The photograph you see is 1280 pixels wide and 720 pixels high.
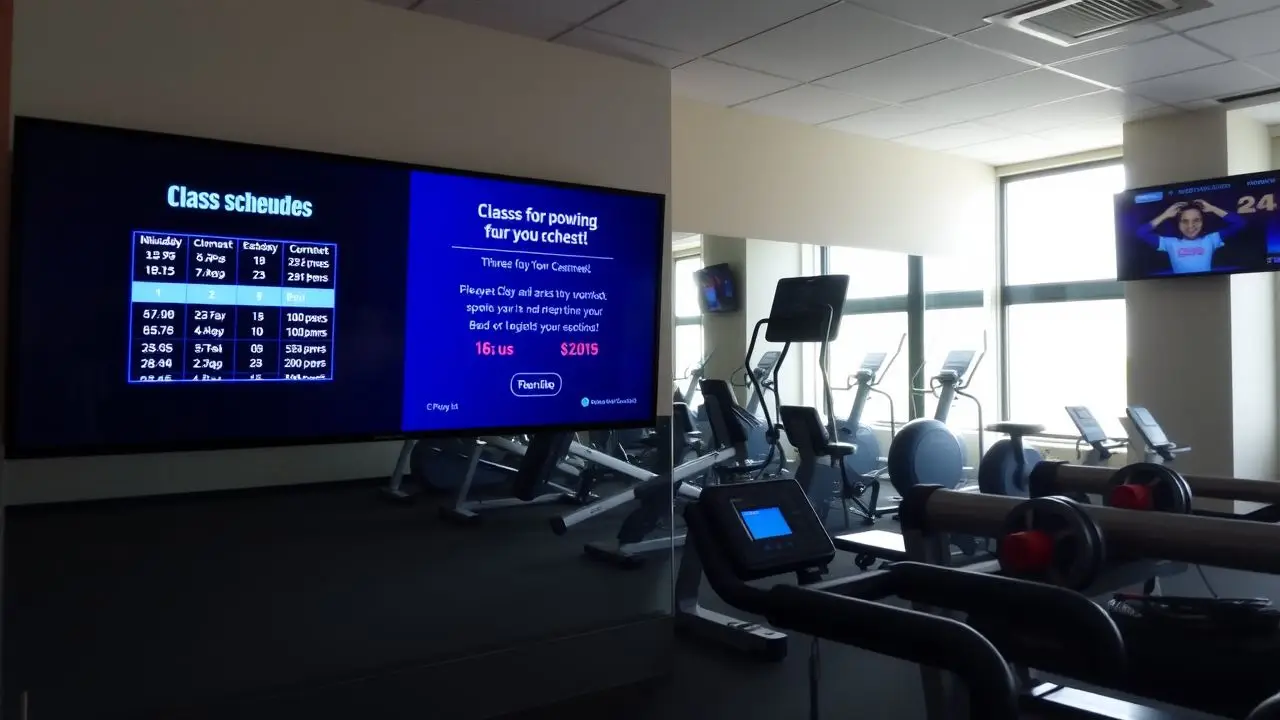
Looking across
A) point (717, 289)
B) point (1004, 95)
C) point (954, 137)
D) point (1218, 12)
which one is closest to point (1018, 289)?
point (954, 137)

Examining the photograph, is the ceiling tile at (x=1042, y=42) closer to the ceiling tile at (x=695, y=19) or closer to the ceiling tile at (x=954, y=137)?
the ceiling tile at (x=695, y=19)

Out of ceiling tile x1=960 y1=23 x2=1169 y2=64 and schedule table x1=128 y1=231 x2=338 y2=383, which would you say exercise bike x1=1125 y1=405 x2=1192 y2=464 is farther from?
schedule table x1=128 y1=231 x2=338 y2=383

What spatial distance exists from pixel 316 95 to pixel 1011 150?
5.05 metres

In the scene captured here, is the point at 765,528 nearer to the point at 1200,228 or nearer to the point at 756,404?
the point at 1200,228

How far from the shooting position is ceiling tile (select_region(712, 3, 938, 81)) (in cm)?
379

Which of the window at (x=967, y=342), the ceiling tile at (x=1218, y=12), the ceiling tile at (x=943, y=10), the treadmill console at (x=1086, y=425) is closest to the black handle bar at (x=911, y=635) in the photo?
the ceiling tile at (x=943, y=10)

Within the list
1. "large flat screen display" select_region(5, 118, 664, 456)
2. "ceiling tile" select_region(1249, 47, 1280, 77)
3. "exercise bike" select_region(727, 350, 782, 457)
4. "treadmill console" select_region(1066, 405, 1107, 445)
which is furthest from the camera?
"exercise bike" select_region(727, 350, 782, 457)

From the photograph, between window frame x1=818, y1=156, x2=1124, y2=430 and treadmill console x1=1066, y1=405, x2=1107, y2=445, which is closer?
treadmill console x1=1066, y1=405, x2=1107, y2=445

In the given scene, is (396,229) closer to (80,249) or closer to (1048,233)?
(80,249)

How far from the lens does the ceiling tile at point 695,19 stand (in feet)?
11.7

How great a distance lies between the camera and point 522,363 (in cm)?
323

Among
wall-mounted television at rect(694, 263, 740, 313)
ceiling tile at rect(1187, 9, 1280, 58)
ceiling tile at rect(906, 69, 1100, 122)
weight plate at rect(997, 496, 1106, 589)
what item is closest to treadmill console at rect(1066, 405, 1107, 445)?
ceiling tile at rect(906, 69, 1100, 122)

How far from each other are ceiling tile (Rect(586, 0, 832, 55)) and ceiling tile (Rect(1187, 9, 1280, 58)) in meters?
1.88

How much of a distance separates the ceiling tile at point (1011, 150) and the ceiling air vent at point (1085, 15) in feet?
6.85
